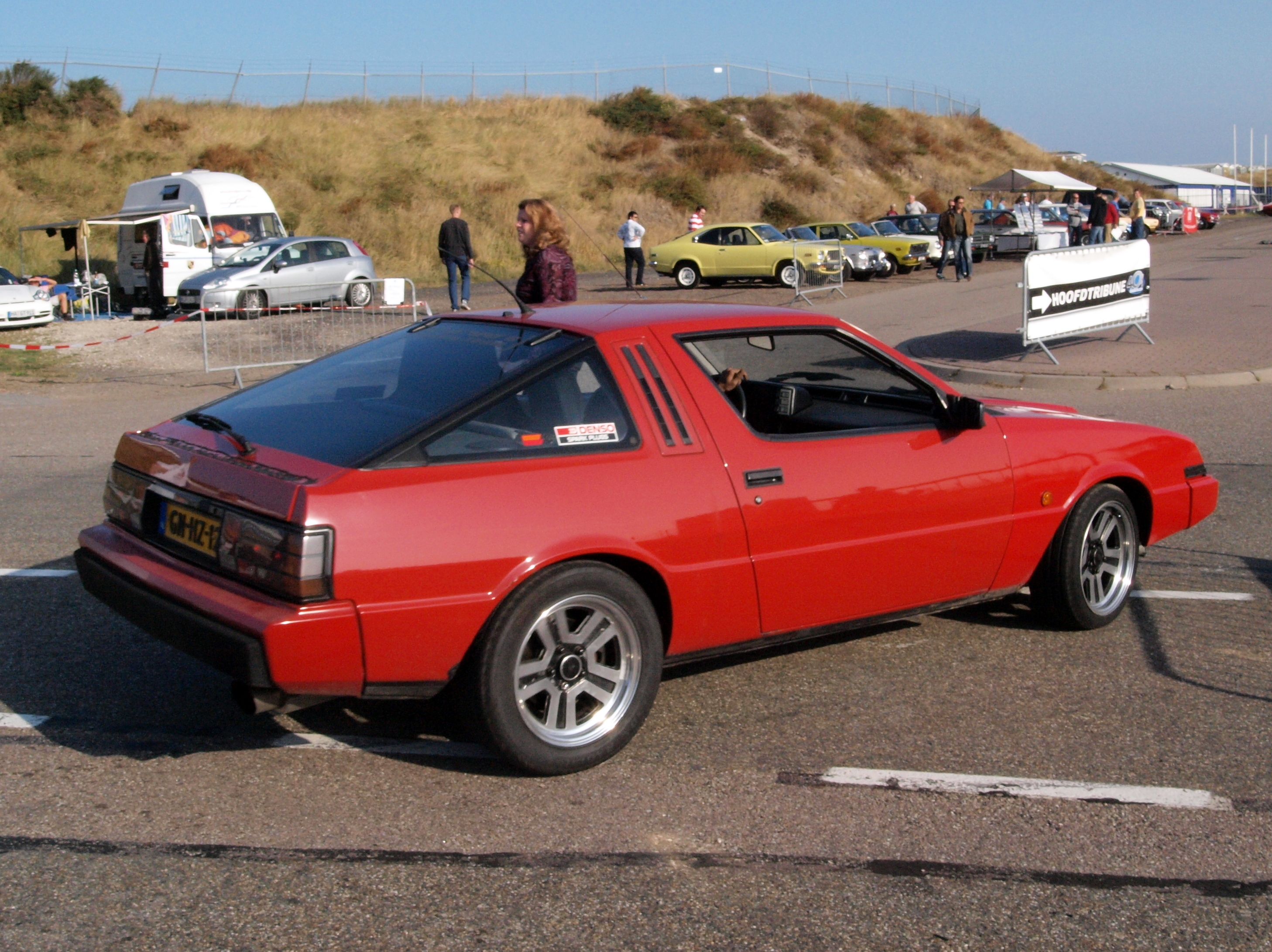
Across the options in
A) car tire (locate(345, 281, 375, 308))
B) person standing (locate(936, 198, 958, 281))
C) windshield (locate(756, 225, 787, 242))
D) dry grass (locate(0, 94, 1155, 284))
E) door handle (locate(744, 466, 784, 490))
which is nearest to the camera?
door handle (locate(744, 466, 784, 490))

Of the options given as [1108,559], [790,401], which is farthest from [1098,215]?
[790,401]

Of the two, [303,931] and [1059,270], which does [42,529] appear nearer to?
[303,931]

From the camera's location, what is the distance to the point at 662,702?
468cm

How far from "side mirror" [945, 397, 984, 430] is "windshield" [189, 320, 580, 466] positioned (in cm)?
158

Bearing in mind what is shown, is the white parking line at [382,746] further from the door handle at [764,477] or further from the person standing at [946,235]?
the person standing at [946,235]

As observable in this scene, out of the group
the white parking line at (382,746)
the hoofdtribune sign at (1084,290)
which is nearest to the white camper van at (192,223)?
the hoofdtribune sign at (1084,290)

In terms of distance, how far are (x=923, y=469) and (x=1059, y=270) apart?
10.3 metres

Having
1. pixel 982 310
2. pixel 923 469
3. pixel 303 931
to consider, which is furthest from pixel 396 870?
pixel 982 310

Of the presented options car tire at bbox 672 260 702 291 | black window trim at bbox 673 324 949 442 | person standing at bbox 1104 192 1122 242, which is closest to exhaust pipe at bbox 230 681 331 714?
black window trim at bbox 673 324 949 442

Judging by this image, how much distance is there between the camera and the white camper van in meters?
25.4

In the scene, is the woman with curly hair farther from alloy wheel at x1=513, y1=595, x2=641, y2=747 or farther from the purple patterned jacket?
alloy wheel at x1=513, y1=595, x2=641, y2=747

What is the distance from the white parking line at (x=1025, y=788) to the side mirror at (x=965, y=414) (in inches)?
57.2

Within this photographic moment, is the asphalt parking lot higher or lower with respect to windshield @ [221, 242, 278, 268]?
lower

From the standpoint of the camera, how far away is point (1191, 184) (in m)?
86.8
